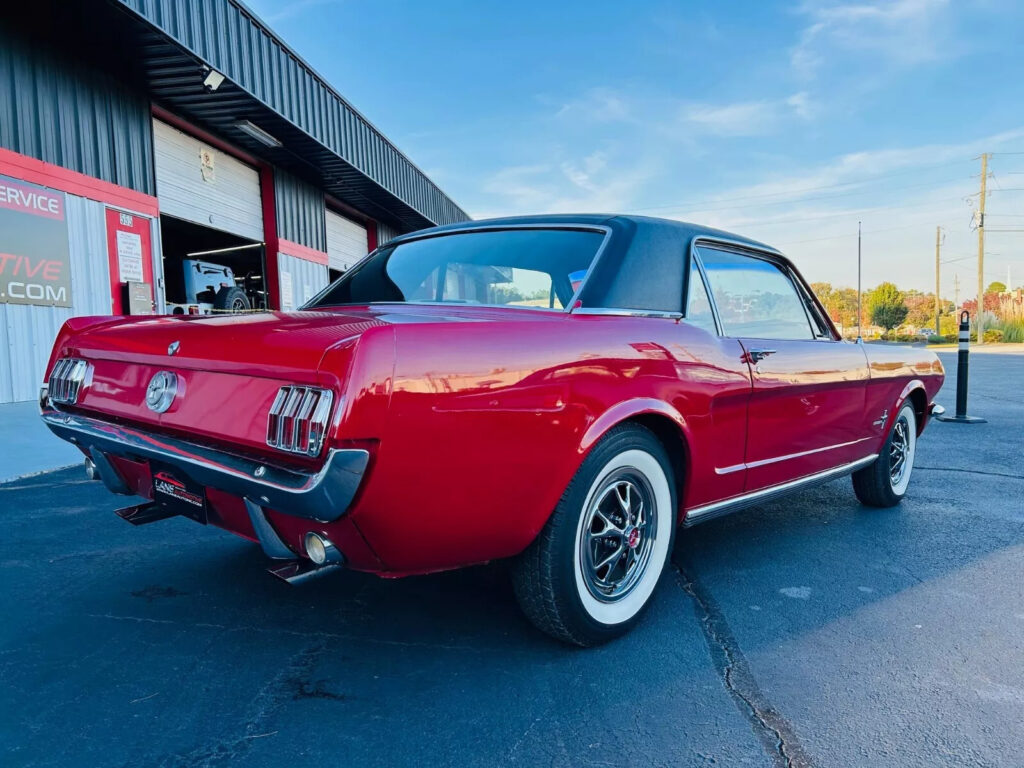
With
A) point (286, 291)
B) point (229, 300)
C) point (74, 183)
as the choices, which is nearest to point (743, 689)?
point (74, 183)

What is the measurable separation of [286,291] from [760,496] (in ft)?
35.5

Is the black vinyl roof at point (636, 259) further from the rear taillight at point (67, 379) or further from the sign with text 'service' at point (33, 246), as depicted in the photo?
the sign with text 'service' at point (33, 246)

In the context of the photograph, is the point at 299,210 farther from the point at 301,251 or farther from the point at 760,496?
the point at 760,496

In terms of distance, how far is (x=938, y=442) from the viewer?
6211mm

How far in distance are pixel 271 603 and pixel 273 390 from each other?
1.16 metres

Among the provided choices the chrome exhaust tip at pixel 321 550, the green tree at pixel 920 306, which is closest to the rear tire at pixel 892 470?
the chrome exhaust tip at pixel 321 550

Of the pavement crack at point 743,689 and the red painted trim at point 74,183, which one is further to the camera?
the red painted trim at point 74,183

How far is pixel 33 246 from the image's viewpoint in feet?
21.9

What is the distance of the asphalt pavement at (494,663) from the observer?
5.48ft

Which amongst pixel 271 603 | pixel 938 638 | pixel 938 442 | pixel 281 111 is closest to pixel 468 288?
pixel 271 603

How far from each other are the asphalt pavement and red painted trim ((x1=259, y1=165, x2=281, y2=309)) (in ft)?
29.8

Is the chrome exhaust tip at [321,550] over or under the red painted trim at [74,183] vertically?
under

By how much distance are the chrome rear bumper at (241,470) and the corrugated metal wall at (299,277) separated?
976cm

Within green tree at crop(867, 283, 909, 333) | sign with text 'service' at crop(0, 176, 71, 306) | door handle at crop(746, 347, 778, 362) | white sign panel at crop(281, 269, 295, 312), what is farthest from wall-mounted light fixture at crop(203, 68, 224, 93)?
green tree at crop(867, 283, 909, 333)
